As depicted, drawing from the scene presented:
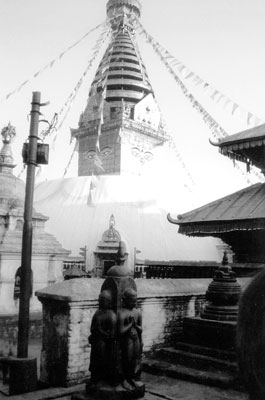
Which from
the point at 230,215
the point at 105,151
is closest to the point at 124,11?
the point at 105,151

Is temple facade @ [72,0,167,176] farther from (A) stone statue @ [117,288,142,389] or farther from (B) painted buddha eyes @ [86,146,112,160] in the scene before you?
(A) stone statue @ [117,288,142,389]

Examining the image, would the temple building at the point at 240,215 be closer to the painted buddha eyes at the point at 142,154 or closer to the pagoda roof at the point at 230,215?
the pagoda roof at the point at 230,215

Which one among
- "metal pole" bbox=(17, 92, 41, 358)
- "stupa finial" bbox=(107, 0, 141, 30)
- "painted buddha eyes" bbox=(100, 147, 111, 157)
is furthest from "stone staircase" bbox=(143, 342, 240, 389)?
"stupa finial" bbox=(107, 0, 141, 30)

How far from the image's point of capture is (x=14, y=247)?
10.5m

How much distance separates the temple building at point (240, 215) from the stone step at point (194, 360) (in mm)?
3033

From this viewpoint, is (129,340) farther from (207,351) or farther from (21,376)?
(207,351)

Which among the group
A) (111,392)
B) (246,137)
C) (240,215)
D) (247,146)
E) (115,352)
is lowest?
(111,392)

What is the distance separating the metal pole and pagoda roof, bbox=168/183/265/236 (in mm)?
4177

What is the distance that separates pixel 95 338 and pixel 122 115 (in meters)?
25.2

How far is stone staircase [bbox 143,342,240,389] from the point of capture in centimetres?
429

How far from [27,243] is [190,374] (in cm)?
241

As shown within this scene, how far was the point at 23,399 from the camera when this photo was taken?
3.76 m

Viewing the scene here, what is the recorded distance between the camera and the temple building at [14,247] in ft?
33.6

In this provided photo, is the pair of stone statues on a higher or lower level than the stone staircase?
higher
